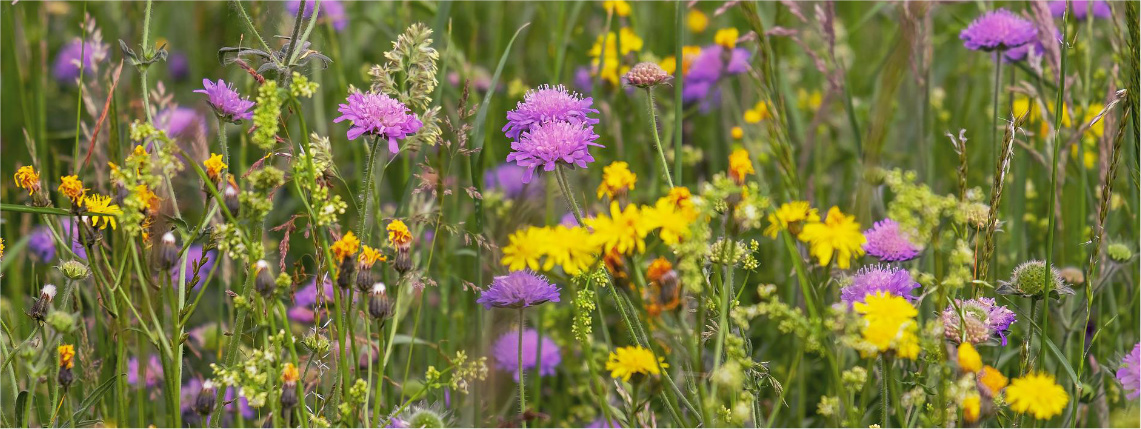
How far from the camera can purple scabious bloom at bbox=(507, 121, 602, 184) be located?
1189mm

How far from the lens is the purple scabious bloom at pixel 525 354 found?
185 centimetres

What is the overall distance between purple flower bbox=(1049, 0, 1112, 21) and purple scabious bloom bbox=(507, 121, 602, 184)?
1552 millimetres

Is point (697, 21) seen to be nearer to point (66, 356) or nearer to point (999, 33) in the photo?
point (999, 33)

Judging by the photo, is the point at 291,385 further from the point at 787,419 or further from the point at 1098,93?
the point at 1098,93

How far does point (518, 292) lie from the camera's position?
1273 millimetres

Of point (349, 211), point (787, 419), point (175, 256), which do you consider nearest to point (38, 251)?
point (349, 211)

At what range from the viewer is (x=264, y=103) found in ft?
3.20

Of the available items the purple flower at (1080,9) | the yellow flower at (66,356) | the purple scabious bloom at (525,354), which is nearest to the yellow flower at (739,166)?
the purple scabious bloom at (525,354)

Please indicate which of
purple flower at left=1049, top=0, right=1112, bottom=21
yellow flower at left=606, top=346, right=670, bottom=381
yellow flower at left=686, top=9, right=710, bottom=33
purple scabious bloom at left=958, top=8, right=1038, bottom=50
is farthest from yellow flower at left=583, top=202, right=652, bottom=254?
yellow flower at left=686, top=9, right=710, bottom=33

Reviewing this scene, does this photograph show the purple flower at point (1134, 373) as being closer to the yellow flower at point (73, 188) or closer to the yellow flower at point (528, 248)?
the yellow flower at point (528, 248)

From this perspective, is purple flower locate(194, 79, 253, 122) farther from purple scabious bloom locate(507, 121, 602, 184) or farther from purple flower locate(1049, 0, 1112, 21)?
purple flower locate(1049, 0, 1112, 21)

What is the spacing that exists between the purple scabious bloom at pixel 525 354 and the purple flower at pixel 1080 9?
139cm

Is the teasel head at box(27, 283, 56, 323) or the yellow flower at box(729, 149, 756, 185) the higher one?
the yellow flower at box(729, 149, 756, 185)

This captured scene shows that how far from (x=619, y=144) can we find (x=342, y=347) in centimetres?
122
